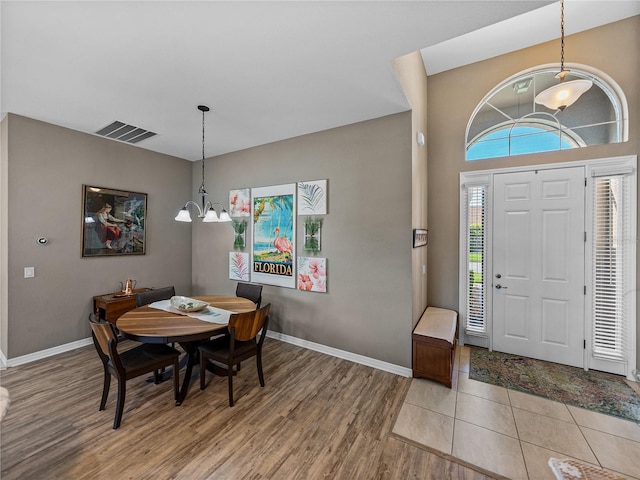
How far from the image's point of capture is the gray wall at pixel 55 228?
2.94 m

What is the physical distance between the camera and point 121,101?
2672mm

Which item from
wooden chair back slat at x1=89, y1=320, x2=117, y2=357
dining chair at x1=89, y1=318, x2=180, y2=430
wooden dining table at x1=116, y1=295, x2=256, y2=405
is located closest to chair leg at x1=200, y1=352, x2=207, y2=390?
wooden dining table at x1=116, y1=295, x2=256, y2=405

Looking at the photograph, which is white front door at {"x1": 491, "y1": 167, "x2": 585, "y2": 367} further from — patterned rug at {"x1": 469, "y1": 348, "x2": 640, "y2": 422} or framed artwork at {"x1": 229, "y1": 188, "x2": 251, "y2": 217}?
framed artwork at {"x1": 229, "y1": 188, "x2": 251, "y2": 217}

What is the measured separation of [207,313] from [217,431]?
1064mm

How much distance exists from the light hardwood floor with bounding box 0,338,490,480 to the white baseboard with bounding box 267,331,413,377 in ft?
0.31

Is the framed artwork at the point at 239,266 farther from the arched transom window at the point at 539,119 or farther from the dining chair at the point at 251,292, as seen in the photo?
the arched transom window at the point at 539,119

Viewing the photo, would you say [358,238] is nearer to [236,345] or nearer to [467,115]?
[236,345]

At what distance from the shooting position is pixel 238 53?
76.7 inches

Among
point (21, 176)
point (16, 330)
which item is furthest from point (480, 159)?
point (16, 330)

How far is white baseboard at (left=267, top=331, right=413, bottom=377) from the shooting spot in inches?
113

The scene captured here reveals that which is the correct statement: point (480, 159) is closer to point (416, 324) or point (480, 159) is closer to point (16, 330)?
point (416, 324)

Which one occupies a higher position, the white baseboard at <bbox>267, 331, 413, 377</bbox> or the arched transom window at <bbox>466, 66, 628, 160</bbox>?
the arched transom window at <bbox>466, 66, 628, 160</bbox>

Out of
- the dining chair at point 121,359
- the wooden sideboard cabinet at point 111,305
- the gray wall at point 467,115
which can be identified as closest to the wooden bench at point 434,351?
the gray wall at point 467,115

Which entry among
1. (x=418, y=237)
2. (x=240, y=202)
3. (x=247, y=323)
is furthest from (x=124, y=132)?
(x=418, y=237)
